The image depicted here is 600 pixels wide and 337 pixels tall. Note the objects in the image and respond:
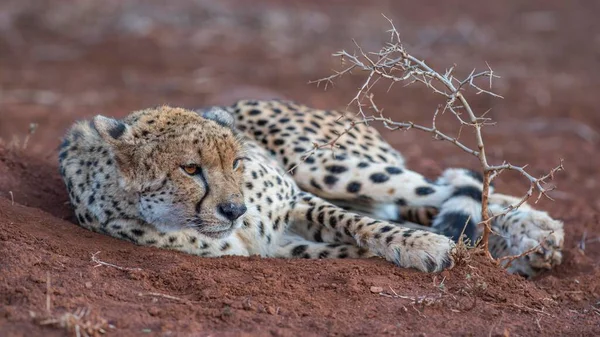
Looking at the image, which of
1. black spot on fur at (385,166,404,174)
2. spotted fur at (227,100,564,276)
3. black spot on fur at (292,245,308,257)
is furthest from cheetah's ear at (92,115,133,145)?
black spot on fur at (385,166,404,174)

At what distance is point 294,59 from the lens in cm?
1102

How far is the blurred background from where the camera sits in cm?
804

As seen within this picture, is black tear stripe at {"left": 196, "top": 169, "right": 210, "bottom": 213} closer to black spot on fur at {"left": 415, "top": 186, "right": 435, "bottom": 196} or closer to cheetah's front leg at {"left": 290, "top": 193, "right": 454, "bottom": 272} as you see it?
cheetah's front leg at {"left": 290, "top": 193, "right": 454, "bottom": 272}

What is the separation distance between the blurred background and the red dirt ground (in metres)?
0.03

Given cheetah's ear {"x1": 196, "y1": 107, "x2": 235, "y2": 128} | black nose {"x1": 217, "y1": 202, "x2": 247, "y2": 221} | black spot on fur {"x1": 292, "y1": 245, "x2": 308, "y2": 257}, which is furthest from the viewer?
black spot on fur {"x1": 292, "y1": 245, "x2": 308, "y2": 257}

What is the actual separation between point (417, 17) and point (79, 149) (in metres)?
9.84

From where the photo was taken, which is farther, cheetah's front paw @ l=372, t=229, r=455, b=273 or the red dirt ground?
cheetah's front paw @ l=372, t=229, r=455, b=273

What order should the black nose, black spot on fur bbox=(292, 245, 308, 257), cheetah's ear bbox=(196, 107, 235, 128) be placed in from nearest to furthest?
1. the black nose
2. cheetah's ear bbox=(196, 107, 235, 128)
3. black spot on fur bbox=(292, 245, 308, 257)

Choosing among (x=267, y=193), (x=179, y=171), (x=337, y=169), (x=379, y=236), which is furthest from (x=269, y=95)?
(x=179, y=171)

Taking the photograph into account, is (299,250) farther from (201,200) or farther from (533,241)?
(533,241)

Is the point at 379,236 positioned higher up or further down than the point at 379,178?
further down

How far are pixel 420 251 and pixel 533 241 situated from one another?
0.88m

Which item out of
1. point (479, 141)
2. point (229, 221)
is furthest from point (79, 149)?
point (479, 141)

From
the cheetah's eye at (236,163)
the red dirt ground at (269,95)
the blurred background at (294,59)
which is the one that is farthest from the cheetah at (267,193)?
the blurred background at (294,59)
